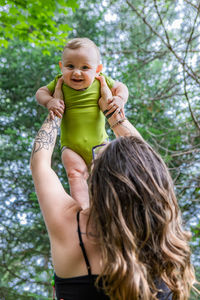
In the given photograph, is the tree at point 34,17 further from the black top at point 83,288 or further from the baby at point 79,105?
the black top at point 83,288

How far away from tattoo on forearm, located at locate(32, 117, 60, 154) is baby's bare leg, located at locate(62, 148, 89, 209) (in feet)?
0.81

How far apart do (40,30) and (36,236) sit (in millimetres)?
4000

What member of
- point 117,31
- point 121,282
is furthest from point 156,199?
point 117,31

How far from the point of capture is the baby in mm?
1813

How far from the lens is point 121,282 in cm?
107

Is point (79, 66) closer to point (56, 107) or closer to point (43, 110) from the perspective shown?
point (56, 107)

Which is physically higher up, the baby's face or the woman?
the baby's face

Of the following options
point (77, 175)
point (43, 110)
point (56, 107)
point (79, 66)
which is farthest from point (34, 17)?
point (43, 110)

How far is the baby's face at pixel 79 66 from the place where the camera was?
1810mm

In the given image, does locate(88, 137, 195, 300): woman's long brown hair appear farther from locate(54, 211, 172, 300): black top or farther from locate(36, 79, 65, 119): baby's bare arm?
locate(36, 79, 65, 119): baby's bare arm

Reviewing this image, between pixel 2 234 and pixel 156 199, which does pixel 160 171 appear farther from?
pixel 2 234

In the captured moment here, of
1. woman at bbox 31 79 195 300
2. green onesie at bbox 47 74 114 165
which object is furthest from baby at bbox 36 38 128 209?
woman at bbox 31 79 195 300

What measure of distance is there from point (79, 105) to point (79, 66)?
22 cm

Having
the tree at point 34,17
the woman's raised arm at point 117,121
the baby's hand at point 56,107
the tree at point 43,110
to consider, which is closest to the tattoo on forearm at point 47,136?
the baby's hand at point 56,107
